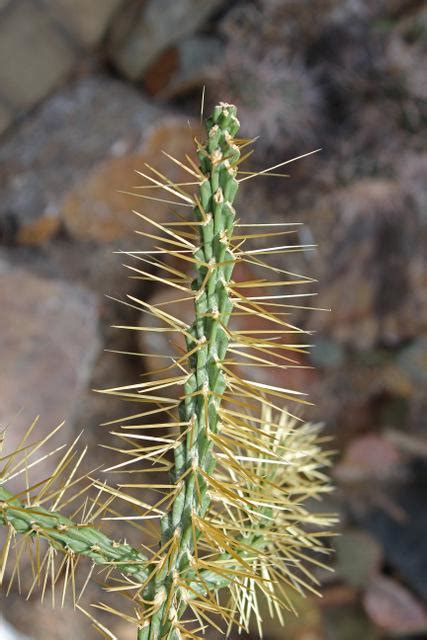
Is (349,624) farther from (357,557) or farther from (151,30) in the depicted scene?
(151,30)

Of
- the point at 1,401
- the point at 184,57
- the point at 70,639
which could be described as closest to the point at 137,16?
the point at 184,57

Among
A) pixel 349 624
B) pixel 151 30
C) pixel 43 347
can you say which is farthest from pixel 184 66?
pixel 349 624

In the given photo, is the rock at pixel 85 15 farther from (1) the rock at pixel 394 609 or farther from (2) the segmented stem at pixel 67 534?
(2) the segmented stem at pixel 67 534

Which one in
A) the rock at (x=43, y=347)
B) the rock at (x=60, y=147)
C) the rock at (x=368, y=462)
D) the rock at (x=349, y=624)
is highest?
the rock at (x=60, y=147)

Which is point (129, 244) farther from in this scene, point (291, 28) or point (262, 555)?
point (262, 555)

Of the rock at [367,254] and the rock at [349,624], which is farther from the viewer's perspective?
the rock at [367,254]

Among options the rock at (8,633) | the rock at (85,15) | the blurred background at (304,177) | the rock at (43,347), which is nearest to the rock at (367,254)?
the blurred background at (304,177)

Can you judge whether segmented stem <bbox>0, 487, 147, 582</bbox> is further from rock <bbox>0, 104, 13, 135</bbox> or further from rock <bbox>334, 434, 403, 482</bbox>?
rock <bbox>0, 104, 13, 135</bbox>

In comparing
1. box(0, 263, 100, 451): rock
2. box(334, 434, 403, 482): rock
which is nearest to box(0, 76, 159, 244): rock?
box(0, 263, 100, 451): rock
